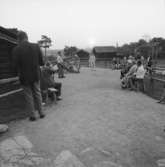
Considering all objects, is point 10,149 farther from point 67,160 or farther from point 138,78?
point 138,78

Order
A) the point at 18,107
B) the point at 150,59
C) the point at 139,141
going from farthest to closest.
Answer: the point at 150,59, the point at 18,107, the point at 139,141

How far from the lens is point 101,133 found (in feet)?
8.68

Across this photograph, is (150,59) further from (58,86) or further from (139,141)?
(139,141)

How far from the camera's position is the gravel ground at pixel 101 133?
6.82 feet

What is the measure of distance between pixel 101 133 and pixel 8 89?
422 cm

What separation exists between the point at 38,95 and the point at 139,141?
2.05m

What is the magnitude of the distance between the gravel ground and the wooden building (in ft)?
1.84

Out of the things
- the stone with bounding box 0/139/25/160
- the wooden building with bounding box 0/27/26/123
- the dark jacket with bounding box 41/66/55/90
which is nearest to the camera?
the stone with bounding box 0/139/25/160

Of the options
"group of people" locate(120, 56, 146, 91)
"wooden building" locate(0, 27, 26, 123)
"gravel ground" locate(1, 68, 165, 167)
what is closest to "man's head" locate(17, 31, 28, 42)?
"wooden building" locate(0, 27, 26, 123)

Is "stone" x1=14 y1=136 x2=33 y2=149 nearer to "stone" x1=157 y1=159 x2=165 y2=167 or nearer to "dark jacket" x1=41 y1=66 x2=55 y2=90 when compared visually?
"stone" x1=157 y1=159 x2=165 y2=167

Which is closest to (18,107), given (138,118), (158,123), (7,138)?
(7,138)

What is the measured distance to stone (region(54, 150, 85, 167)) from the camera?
189cm

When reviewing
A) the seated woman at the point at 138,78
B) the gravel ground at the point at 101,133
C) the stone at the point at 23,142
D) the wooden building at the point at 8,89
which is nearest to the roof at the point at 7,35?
the wooden building at the point at 8,89

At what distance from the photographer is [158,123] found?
3135 millimetres
